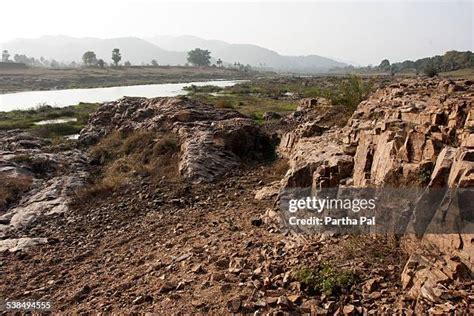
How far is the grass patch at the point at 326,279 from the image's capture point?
545 cm

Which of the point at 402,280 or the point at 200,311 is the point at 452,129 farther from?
the point at 200,311

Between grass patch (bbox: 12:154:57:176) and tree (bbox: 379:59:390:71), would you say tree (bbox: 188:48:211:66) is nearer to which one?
tree (bbox: 379:59:390:71)

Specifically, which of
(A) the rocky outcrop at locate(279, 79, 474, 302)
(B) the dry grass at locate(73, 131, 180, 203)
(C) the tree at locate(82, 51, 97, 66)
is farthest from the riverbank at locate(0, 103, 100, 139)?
(C) the tree at locate(82, 51, 97, 66)

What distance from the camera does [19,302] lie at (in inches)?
285

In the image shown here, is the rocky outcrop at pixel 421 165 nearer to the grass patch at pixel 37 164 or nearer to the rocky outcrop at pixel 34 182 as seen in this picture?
the rocky outcrop at pixel 34 182

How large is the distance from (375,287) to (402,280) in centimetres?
36

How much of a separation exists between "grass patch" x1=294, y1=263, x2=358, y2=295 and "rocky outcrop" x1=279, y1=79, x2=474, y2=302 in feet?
2.45

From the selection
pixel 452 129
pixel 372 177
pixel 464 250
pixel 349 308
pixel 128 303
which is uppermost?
pixel 452 129

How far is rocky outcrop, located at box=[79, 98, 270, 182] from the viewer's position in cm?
1297

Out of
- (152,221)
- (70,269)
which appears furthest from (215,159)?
(70,269)

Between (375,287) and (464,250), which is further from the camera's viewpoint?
(375,287)

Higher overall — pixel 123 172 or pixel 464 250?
pixel 464 250

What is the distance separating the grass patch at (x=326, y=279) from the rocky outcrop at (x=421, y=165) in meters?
0.75

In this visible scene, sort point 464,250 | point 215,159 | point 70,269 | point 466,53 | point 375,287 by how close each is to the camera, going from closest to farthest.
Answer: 1. point 464,250
2. point 375,287
3. point 70,269
4. point 215,159
5. point 466,53
